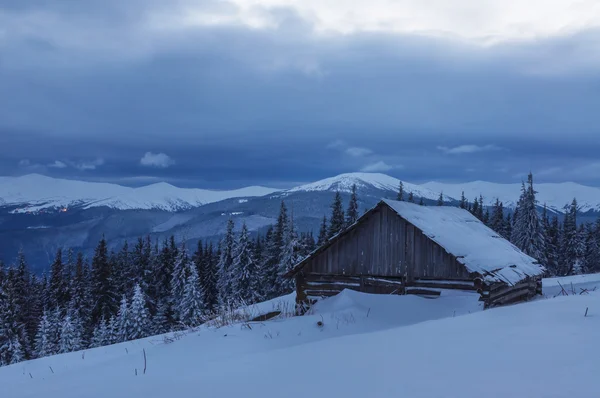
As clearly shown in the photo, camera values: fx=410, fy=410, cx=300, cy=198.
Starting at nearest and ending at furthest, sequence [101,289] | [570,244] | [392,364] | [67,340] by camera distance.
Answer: [392,364] < [67,340] < [101,289] < [570,244]

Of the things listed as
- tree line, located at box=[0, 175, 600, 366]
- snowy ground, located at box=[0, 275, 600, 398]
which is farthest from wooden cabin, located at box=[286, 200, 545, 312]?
tree line, located at box=[0, 175, 600, 366]

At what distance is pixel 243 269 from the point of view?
49.7 m

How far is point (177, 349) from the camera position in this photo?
325 inches

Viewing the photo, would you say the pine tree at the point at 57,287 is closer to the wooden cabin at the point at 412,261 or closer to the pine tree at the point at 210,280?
the pine tree at the point at 210,280

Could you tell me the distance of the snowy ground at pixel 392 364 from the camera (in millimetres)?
3938

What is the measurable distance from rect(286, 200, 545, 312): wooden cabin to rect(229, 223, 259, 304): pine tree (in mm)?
31781

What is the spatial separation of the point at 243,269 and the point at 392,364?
4593 centimetres

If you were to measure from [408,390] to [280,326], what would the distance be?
6.10 meters

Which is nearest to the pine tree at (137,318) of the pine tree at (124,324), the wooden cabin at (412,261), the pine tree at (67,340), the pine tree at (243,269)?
the pine tree at (124,324)

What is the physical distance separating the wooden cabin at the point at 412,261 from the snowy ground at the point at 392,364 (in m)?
7.13

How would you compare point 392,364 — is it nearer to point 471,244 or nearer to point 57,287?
point 471,244

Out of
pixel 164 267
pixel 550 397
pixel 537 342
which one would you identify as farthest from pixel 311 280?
pixel 164 267

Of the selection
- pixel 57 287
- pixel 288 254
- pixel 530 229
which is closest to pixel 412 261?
pixel 288 254

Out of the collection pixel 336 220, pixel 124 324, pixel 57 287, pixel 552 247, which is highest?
pixel 336 220
